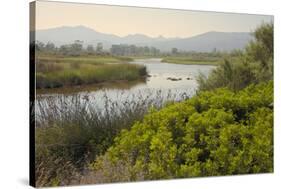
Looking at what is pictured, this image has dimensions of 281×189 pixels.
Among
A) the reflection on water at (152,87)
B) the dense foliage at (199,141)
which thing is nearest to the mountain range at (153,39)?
the reflection on water at (152,87)

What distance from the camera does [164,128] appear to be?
27.6 feet

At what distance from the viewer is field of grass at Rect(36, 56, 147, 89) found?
7672mm

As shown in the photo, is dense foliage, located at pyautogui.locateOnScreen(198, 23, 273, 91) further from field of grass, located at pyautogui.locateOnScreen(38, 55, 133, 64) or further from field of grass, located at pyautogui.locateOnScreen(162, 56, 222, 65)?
field of grass, located at pyautogui.locateOnScreen(38, 55, 133, 64)

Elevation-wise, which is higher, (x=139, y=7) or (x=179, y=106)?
(x=139, y=7)

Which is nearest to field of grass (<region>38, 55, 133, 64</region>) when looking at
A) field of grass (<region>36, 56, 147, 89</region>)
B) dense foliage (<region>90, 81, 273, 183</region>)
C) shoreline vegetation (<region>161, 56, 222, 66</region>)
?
field of grass (<region>36, 56, 147, 89</region>)

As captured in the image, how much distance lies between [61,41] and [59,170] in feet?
5.25

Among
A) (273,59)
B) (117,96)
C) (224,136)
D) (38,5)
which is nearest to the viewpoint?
(38,5)

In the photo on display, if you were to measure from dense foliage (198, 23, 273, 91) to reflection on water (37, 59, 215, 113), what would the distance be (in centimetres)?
18

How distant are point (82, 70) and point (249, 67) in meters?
2.57

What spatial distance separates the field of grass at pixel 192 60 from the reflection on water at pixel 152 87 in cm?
5

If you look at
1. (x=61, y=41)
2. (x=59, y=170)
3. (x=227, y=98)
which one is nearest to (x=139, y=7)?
(x=61, y=41)

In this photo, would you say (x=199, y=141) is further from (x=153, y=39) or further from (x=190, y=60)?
(x=153, y=39)

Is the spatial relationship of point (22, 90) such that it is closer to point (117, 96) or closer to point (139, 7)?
point (117, 96)

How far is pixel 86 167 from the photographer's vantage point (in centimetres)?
797
